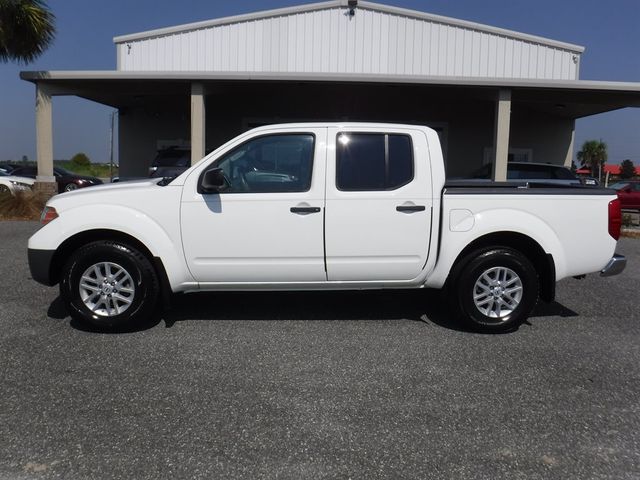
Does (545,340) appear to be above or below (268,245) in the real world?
below

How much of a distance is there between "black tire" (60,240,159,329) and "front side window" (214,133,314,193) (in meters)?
1.10

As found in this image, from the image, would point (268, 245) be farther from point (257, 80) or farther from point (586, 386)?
point (257, 80)

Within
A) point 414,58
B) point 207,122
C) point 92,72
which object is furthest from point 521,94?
point 92,72

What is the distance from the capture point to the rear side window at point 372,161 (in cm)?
523

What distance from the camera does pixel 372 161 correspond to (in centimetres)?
529

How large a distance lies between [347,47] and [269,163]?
14340 millimetres

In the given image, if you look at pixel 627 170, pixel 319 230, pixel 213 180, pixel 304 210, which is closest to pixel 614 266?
pixel 319 230

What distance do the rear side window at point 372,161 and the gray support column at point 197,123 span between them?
10.2 meters

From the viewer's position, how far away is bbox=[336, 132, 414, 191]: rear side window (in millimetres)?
5234

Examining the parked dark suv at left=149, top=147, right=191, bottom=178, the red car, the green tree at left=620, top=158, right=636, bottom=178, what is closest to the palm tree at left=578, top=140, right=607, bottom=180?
the green tree at left=620, top=158, right=636, bottom=178

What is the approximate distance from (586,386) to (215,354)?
112 inches

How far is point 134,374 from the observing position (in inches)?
168

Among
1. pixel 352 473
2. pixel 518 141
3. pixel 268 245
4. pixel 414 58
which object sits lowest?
pixel 352 473

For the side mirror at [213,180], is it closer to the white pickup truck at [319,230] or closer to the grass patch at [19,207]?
the white pickup truck at [319,230]
